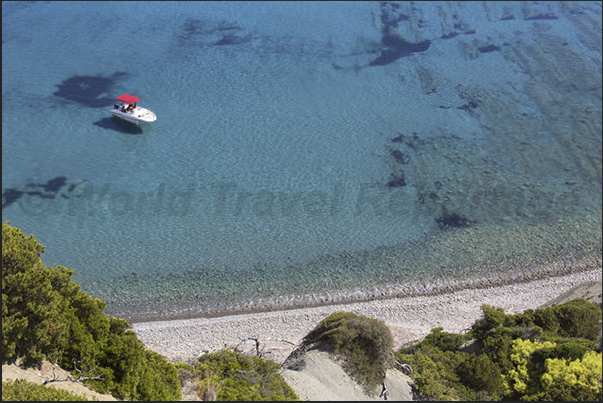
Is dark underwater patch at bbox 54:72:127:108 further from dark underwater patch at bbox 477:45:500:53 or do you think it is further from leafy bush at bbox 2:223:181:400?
dark underwater patch at bbox 477:45:500:53

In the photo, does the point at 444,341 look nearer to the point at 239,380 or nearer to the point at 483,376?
the point at 483,376

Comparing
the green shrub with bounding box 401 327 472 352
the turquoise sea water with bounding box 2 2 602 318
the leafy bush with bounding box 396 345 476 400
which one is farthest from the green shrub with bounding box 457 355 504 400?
the turquoise sea water with bounding box 2 2 602 318

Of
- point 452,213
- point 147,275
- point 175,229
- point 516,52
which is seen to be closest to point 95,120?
point 175,229

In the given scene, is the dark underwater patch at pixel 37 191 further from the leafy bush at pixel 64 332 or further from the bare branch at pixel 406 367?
the bare branch at pixel 406 367

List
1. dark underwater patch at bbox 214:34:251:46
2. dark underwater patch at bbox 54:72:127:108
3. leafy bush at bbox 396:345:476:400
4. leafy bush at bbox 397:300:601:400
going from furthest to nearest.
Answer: dark underwater patch at bbox 214:34:251:46 < dark underwater patch at bbox 54:72:127:108 < leafy bush at bbox 396:345:476:400 < leafy bush at bbox 397:300:601:400

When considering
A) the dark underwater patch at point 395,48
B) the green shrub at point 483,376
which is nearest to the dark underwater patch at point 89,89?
the dark underwater patch at point 395,48
